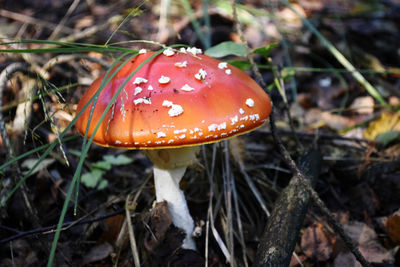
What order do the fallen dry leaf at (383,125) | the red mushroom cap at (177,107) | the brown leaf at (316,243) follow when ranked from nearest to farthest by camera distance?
the red mushroom cap at (177,107) < the brown leaf at (316,243) < the fallen dry leaf at (383,125)

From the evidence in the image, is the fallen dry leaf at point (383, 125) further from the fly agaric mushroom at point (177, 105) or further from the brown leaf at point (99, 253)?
the brown leaf at point (99, 253)

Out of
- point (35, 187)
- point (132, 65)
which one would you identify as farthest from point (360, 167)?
point (35, 187)

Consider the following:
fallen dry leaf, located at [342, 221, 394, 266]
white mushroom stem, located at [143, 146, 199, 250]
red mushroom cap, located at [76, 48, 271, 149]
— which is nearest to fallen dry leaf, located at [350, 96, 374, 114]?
fallen dry leaf, located at [342, 221, 394, 266]

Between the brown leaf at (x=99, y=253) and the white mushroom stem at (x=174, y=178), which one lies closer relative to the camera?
the white mushroom stem at (x=174, y=178)

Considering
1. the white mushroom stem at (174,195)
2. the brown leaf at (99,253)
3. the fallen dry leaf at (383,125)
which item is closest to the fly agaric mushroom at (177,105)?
the white mushroom stem at (174,195)

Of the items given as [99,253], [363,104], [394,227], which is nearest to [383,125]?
[363,104]

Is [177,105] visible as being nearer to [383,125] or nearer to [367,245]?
[367,245]
